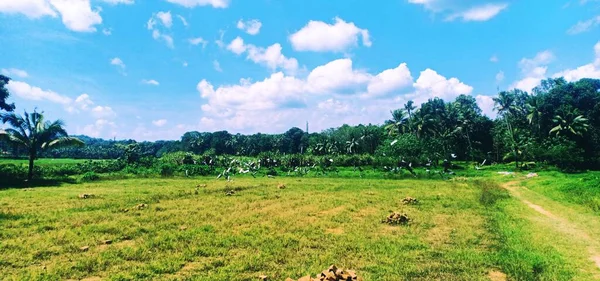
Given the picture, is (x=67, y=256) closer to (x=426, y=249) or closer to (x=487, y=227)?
(x=426, y=249)

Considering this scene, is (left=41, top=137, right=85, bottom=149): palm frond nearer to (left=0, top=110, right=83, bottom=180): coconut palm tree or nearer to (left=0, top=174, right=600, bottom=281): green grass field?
(left=0, top=110, right=83, bottom=180): coconut palm tree

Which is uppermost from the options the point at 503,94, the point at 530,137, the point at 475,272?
the point at 503,94

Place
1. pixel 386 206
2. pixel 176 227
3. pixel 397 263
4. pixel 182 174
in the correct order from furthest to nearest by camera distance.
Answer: pixel 182 174 → pixel 386 206 → pixel 176 227 → pixel 397 263

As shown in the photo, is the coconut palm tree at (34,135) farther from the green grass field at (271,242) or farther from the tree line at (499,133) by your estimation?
the green grass field at (271,242)

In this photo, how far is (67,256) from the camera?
10.9 metres

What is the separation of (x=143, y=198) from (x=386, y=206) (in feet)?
48.3

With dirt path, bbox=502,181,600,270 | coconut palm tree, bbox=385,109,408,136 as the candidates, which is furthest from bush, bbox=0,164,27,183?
coconut palm tree, bbox=385,109,408,136

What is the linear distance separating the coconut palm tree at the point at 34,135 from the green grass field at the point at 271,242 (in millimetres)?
15586

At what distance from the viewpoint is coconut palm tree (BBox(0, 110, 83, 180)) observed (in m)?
33.3

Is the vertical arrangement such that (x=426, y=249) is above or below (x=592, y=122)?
below

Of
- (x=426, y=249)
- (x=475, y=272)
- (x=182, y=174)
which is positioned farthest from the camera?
(x=182, y=174)

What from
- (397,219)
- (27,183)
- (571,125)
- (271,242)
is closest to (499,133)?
(571,125)

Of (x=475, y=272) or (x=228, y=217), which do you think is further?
(x=228, y=217)

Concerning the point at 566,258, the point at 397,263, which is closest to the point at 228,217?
the point at 397,263
